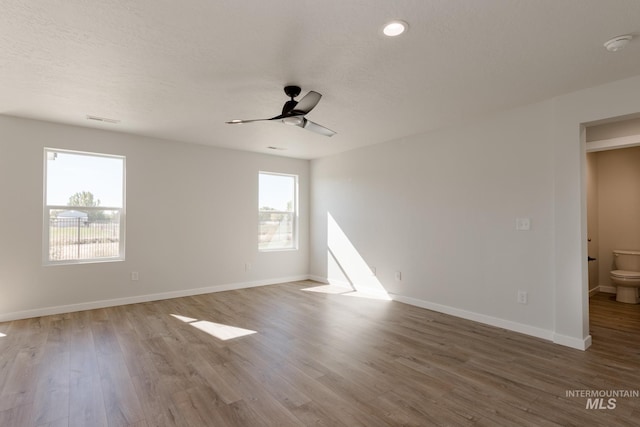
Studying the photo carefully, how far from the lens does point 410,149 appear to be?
4.80m

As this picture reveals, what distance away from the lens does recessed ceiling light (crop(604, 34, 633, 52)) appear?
7.26 ft

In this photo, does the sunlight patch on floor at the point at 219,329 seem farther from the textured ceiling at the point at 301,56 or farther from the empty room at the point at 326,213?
the textured ceiling at the point at 301,56

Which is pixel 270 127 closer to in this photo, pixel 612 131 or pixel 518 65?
pixel 518 65

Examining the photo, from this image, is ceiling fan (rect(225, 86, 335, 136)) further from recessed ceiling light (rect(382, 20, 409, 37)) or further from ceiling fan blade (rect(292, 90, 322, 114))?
recessed ceiling light (rect(382, 20, 409, 37))

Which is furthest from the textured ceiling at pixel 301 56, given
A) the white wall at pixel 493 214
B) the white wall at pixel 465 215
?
the white wall at pixel 465 215

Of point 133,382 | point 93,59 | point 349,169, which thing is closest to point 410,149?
point 349,169

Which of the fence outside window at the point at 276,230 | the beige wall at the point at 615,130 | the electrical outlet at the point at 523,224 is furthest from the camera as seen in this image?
the fence outside window at the point at 276,230

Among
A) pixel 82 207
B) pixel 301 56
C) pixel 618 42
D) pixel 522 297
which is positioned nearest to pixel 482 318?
pixel 522 297

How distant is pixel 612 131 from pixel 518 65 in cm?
245

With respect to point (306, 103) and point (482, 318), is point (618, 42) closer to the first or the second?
point (306, 103)

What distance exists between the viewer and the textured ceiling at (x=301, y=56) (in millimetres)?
1974

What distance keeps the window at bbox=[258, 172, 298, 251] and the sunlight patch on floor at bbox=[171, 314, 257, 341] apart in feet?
7.74

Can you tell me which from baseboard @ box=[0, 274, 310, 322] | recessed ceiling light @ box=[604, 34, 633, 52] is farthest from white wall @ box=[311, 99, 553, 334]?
baseboard @ box=[0, 274, 310, 322]

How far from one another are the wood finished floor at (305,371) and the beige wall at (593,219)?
49.8 inches
